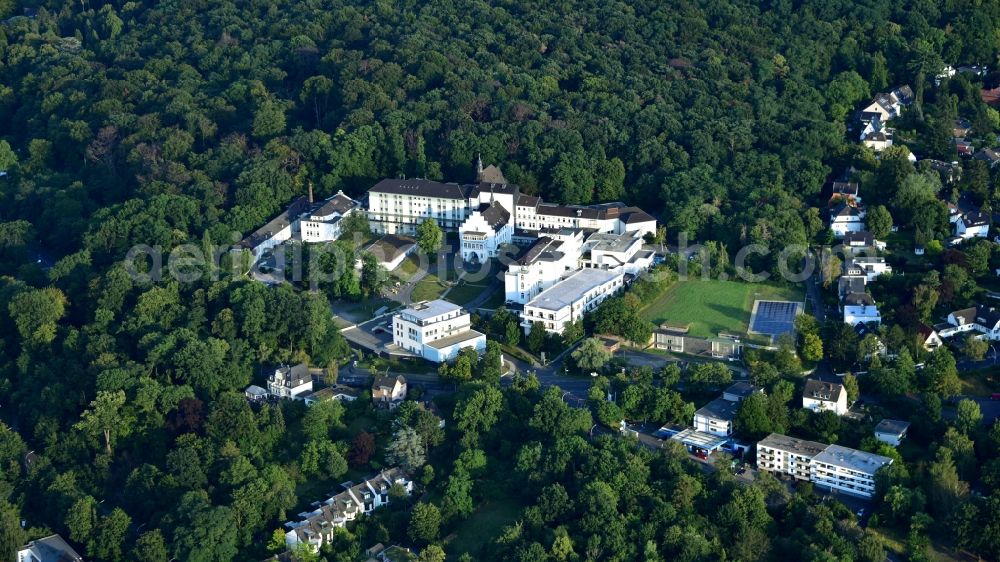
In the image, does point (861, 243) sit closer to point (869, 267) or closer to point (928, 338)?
point (869, 267)

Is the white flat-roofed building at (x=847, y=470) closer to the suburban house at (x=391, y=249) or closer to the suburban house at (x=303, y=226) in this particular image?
the suburban house at (x=391, y=249)

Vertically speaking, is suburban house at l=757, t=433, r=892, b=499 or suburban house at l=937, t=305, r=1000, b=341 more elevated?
suburban house at l=937, t=305, r=1000, b=341

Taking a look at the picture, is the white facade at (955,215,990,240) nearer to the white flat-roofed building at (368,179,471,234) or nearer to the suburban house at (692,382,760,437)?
the suburban house at (692,382,760,437)

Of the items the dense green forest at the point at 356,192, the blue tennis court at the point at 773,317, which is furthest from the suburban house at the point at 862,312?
the dense green forest at the point at 356,192

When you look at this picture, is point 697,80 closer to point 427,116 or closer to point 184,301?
point 427,116

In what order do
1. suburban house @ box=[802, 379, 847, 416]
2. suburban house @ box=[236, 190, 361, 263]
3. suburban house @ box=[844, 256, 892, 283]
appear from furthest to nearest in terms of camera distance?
suburban house @ box=[236, 190, 361, 263], suburban house @ box=[844, 256, 892, 283], suburban house @ box=[802, 379, 847, 416]

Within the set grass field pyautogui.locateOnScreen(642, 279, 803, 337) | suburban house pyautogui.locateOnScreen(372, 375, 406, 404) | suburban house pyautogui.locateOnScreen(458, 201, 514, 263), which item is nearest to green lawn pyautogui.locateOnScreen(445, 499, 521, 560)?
suburban house pyautogui.locateOnScreen(372, 375, 406, 404)

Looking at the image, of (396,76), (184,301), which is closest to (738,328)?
(184,301)
